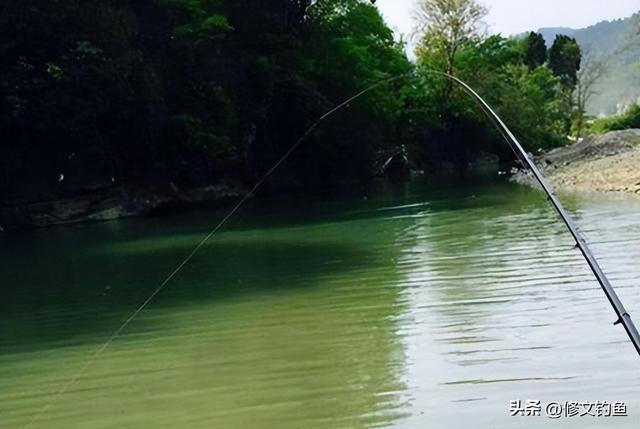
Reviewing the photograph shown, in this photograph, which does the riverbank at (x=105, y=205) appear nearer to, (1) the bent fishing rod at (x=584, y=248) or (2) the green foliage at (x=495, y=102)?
(2) the green foliage at (x=495, y=102)

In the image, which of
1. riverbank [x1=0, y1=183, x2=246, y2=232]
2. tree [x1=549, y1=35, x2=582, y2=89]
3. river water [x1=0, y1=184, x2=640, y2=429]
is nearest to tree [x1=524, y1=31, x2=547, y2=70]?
tree [x1=549, y1=35, x2=582, y2=89]

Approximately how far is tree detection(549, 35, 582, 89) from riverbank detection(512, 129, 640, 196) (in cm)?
2730

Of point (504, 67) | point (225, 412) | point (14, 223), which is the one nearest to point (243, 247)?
point (225, 412)

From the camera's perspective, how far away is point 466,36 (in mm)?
49125

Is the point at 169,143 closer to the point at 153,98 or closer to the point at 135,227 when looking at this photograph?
the point at 153,98

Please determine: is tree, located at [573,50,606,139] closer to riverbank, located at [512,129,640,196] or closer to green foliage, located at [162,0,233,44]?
riverbank, located at [512,129,640,196]

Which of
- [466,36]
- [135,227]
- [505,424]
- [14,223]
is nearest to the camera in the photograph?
[505,424]

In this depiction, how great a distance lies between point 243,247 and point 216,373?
8944mm

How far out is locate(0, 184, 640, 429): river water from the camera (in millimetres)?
5555

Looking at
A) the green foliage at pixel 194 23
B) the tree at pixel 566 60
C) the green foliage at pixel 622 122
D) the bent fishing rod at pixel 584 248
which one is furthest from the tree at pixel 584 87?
the bent fishing rod at pixel 584 248

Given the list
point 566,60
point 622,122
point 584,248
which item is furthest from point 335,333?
point 566,60

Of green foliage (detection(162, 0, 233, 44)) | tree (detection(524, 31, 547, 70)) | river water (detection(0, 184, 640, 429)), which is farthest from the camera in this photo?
tree (detection(524, 31, 547, 70))

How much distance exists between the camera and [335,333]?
24.9ft

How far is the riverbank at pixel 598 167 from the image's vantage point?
2133 centimetres
